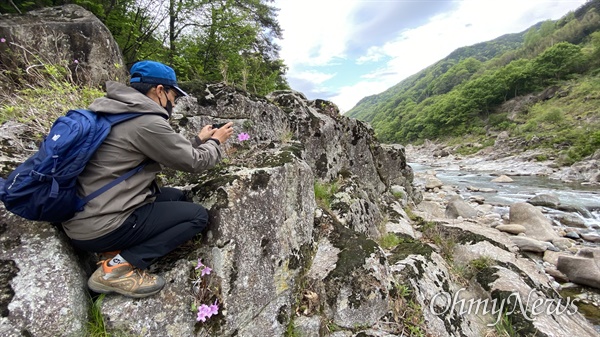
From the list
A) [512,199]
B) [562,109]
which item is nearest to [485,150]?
[562,109]

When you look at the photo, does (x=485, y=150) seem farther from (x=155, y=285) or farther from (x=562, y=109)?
(x=155, y=285)

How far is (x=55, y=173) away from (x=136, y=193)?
2.04 ft

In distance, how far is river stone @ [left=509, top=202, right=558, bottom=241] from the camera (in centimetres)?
1159

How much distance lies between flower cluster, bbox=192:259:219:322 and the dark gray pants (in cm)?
40

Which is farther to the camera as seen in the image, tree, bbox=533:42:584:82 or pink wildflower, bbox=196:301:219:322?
tree, bbox=533:42:584:82

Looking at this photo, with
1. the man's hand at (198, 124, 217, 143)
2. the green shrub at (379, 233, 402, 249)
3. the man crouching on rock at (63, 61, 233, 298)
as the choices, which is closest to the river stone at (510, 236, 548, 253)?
the green shrub at (379, 233, 402, 249)

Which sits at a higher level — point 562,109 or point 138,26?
point 138,26

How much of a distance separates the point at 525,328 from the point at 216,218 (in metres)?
5.17

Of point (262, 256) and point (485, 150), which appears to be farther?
point (485, 150)

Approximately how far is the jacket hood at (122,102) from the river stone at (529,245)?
12.8 m

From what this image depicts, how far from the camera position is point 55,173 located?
6.62 feet

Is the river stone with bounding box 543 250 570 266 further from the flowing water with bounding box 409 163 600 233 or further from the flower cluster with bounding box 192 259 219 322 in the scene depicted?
the flower cluster with bounding box 192 259 219 322

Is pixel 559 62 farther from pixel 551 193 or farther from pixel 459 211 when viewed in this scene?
pixel 459 211

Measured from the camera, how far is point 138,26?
9.73 meters
